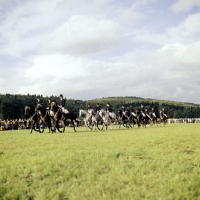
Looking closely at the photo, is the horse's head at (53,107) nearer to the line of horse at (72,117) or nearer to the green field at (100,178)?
the line of horse at (72,117)

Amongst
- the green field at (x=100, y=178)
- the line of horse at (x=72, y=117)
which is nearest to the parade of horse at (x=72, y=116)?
the line of horse at (x=72, y=117)

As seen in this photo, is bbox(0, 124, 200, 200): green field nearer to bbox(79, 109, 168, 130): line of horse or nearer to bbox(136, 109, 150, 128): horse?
bbox(79, 109, 168, 130): line of horse

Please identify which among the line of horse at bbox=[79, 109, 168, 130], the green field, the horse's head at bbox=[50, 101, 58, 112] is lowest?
the green field

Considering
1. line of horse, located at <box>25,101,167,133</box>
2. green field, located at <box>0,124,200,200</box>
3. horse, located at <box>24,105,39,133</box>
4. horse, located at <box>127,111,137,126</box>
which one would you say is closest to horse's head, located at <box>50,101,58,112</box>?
line of horse, located at <box>25,101,167,133</box>

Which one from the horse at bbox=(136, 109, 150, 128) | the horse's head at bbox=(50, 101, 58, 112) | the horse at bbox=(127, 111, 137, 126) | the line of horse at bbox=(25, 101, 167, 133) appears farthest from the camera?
the horse at bbox=(136, 109, 150, 128)

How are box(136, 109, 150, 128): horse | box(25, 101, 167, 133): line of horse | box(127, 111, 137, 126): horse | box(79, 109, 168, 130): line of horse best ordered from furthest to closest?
box(136, 109, 150, 128): horse → box(127, 111, 137, 126): horse → box(79, 109, 168, 130): line of horse → box(25, 101, 167, 133): line of horse

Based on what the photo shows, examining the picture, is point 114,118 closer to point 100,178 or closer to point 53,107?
point 53,107

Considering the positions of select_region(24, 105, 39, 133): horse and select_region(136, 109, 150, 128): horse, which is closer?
select_region(24, 105, 39, 133): horse

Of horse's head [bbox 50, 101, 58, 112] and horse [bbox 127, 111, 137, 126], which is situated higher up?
horse's head [bbox 50, 101, 58, 112]

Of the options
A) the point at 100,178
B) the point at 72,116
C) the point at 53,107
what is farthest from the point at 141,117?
the point at 100,178

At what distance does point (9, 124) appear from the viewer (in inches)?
1889

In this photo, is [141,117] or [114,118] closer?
[114,118]

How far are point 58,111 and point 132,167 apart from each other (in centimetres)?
1980

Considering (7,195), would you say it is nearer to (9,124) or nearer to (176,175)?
(176,175)
